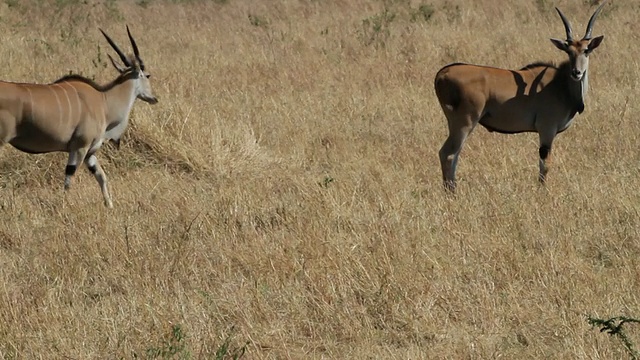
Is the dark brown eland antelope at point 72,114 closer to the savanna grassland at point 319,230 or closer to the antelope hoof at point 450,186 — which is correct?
the savanna grassland at point 319,230

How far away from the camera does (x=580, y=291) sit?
5160mm

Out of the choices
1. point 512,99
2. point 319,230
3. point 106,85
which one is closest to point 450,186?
point 512,99

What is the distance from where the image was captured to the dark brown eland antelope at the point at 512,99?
7.80 m

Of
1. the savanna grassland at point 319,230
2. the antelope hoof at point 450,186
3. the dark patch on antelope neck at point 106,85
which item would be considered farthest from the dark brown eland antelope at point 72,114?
the antelope hoof at point 450,186

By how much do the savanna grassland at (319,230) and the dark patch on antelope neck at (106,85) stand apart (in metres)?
0.69

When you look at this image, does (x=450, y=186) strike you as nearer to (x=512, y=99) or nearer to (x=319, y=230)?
(x=512, y=99)

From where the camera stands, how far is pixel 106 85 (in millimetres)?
8070

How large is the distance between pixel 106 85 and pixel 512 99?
126 inches

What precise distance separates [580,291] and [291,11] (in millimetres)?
14272

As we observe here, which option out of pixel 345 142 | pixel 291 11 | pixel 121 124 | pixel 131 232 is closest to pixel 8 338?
pixel 131 232

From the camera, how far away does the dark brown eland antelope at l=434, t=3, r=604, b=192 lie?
780cm

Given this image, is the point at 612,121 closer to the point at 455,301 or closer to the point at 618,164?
the point at 618,164

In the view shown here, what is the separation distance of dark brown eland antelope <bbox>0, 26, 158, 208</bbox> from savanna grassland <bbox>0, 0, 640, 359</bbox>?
381 millimetres

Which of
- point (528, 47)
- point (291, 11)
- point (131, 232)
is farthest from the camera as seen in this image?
point (291, 11)
